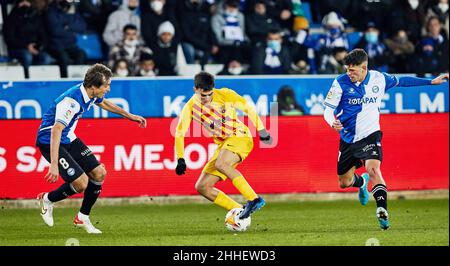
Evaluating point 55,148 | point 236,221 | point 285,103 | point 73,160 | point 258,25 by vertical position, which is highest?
point 258,25

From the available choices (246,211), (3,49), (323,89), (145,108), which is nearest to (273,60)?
(323,89)

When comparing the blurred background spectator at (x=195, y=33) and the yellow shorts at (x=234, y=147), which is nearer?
the yellow shorts at (x=234, y=147)

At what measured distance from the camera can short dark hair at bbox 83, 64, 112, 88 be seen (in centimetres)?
1300

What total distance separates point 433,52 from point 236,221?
879 centimetres

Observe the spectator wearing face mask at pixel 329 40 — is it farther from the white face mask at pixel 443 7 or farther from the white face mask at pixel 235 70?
the white face mask at pixel 443 7

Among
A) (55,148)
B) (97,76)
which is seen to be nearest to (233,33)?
(97,76)

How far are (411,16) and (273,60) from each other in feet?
11.2

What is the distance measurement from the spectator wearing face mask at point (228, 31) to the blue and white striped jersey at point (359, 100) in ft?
21.3

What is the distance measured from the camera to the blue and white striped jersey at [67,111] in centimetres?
1286

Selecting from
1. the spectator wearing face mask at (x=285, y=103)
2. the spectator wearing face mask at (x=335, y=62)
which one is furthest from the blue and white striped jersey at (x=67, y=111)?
the spectator wearing face mask at (x=335, y=62)

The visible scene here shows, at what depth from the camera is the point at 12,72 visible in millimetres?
18766

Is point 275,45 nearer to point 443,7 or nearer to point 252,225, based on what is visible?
point 443,7

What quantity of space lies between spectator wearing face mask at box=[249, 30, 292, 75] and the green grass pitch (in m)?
2.89
